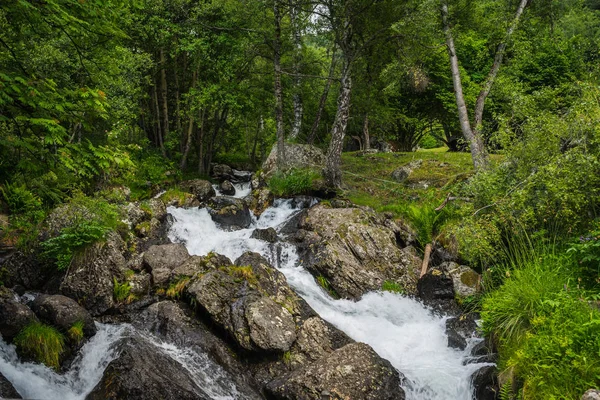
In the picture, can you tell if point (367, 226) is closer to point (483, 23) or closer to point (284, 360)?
point (284, 360)

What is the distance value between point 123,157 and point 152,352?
4059 mm

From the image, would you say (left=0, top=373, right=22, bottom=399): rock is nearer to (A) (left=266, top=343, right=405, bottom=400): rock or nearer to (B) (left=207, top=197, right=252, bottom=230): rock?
(A) (left=266, top=343, right=405, bottom=400): rock

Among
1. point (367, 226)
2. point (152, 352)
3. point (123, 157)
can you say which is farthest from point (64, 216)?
point (367, 226)

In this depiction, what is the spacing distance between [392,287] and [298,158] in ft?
27.9

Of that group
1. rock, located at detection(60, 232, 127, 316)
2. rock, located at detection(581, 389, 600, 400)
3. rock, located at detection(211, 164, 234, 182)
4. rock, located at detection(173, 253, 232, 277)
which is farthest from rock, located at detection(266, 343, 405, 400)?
rock, located at detection(211, 164, 234, 182)

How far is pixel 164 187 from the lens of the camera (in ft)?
57.7

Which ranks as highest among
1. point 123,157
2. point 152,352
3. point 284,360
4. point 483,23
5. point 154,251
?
point 483,23

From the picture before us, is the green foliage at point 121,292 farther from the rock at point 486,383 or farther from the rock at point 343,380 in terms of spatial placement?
the rock at point 486,383

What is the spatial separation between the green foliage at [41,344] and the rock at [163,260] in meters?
2.87

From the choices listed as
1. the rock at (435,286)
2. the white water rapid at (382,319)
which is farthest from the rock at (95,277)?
the rock at (435,286)

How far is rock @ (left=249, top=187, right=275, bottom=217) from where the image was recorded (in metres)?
15.6

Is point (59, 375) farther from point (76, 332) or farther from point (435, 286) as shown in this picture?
point (435, 286)

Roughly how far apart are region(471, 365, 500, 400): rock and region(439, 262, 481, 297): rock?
347cm

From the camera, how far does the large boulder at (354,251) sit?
1119 cm
